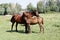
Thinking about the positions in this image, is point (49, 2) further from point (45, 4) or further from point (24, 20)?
point (24, 20)

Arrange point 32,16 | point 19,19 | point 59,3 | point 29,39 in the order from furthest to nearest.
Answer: point 59,3
point 19,19
point 32,16
point 29,39

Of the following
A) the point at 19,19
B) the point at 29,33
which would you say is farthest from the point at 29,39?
A: the point at 19,19

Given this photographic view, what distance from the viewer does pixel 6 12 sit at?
6412 centimetres

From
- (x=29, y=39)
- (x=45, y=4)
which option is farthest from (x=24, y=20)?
(x=45, y=4)

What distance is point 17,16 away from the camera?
1575 centimetres

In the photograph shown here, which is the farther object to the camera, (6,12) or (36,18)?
(6,12)

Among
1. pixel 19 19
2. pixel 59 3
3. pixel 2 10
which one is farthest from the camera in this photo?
pixel 59 3

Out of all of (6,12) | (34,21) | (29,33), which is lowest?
(6,12)

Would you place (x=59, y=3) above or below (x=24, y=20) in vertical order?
below

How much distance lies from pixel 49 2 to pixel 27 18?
214ft

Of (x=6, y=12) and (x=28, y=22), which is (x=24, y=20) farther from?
(x=6, y=12)

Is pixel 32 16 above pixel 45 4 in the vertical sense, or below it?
above

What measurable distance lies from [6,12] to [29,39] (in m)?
52.6

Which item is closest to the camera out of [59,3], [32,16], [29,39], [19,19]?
[29,39]
